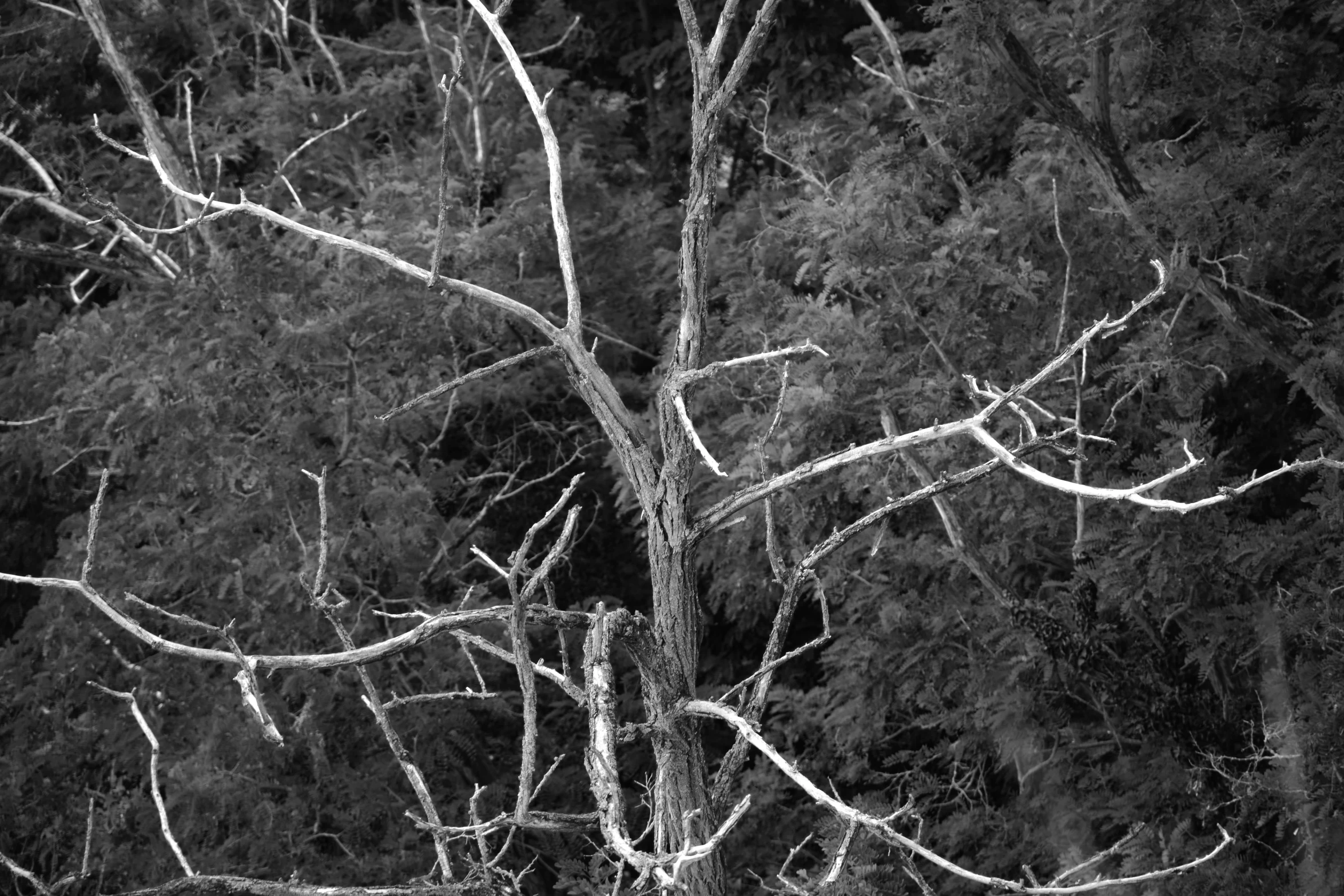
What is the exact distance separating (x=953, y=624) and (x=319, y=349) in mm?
3195

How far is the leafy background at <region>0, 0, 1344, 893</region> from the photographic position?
554cm

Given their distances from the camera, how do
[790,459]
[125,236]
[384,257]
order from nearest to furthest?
[384,257] < [790,459] < [125,236]

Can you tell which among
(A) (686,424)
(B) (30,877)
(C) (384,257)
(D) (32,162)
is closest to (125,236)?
(D) (32,162)

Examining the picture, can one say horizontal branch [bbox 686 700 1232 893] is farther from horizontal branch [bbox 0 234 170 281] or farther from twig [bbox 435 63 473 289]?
horizontal branch [bbox 0 234 170 281]

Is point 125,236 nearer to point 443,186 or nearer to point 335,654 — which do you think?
point 443,186

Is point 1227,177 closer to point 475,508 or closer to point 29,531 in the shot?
point 475,508

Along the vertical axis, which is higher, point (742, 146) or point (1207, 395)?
point (742, 146)

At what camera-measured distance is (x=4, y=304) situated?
8828 millimetres

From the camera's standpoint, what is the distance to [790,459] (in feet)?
19.9

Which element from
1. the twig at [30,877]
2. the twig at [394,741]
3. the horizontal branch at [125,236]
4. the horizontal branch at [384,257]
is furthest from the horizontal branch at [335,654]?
the horizontal branch at [125,236]

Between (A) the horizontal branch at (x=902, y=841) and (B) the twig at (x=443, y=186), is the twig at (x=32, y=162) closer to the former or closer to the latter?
(B) the twig at (x=443, y=186)

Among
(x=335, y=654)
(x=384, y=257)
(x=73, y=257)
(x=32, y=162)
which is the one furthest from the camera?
(x=32, y=162)

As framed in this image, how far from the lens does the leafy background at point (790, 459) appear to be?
18.2 feet

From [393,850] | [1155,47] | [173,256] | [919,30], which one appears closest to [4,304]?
[173,256]
